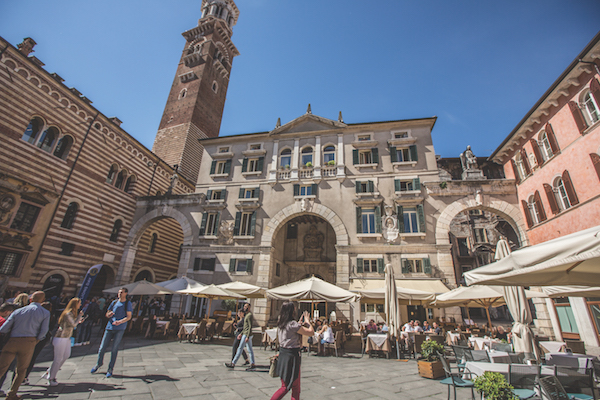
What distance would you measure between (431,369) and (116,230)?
21.5 meters

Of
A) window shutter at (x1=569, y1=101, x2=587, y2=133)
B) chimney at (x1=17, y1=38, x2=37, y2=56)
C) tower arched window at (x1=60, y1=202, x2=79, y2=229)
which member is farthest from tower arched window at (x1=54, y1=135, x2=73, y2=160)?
window shutter at (x1=569, y1=101, x2=587, y2=133)

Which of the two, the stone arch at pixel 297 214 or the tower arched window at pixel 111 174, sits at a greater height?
the tower arched window at pixel 111 174

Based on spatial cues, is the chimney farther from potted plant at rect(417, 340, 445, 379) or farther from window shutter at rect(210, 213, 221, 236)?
potted plant at rect(417, 340, 445, 379)

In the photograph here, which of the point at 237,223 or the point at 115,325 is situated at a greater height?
the point at 237,223

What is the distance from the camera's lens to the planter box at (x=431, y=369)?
691cm

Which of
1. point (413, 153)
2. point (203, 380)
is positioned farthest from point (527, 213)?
point (203, 380)

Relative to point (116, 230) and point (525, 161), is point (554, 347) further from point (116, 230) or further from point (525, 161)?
point (116, 230)

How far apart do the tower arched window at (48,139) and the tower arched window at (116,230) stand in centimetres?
627

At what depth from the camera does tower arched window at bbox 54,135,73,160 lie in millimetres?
17047

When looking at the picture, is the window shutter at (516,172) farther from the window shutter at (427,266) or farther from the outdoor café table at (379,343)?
the outdoor café table at (379,343)

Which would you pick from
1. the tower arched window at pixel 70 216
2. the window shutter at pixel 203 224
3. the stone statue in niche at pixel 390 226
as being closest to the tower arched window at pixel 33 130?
the tower arched window at pixel 70 216

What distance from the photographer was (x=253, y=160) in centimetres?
2148

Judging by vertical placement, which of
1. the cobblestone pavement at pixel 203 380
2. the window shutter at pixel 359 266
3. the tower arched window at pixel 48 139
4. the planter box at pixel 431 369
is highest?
the tower arched window at pixel 48 139

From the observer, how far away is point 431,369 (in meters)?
6.90
